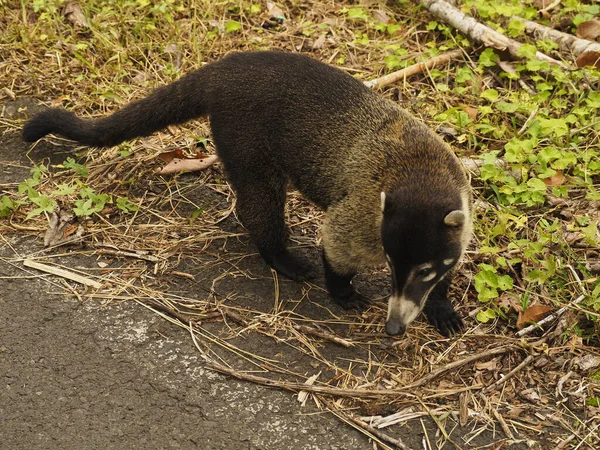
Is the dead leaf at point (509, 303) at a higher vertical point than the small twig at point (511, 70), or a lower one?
lower

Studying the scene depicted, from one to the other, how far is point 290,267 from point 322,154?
2.44ft

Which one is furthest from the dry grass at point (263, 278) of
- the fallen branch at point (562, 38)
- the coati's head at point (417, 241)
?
the fallen branch at point (562, 38)

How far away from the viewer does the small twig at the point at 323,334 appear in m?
4.19

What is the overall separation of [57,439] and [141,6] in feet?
14.2

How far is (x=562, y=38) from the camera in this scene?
620 cm

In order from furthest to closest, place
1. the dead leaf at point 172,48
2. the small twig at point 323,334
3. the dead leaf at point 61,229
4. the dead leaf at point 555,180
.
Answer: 1. the dead leaf at point 172,48
2. the dead leaf at point 555,180
3. the dead leaf at point 61,229
4. the small twig at point 323,334

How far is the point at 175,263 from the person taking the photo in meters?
4.68

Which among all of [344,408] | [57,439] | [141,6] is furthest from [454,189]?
[141,6]

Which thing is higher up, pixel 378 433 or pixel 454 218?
pixel 454 218

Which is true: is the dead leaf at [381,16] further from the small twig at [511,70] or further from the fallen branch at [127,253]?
the fallen branch at [127,253]

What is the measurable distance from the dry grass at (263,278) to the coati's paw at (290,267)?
0.10 metres

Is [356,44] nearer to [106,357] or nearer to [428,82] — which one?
[428,82]

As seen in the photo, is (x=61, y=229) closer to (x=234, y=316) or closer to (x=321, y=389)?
(x=234, y=316)

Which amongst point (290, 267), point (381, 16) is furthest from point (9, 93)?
point (381, 16)
